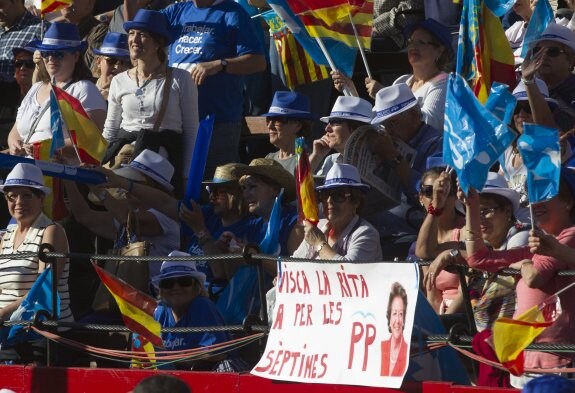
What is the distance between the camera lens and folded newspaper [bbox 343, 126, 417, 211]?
31.6 feet

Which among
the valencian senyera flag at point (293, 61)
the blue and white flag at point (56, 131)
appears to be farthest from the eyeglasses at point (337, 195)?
the valencian senyera flag at point (293, 61)

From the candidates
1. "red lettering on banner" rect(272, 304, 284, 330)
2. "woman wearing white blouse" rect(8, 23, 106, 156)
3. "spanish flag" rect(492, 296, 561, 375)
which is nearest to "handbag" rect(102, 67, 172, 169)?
"woman wearing white blouse" rect(8, 23, 106, 156)

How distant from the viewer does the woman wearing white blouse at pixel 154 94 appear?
11.2 meters

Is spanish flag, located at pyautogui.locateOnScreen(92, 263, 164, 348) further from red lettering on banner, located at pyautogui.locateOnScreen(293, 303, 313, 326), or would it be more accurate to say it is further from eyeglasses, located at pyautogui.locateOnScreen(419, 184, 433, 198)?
eyeglasses, located at pyautogui.locateOnScreen(419, 184, 433, 198)

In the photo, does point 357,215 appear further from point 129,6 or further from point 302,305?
point 129,6

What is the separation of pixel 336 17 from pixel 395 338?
3.93 meters

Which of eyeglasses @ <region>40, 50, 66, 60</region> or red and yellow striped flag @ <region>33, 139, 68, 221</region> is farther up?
eyeglasses @ <region>40, 50, 66, 60</region>

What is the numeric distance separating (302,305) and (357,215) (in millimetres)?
1397

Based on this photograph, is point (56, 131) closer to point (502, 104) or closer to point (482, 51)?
point (482, 51)

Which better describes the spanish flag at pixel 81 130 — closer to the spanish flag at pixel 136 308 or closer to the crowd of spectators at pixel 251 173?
the crowd of spectators at pixel 251 173

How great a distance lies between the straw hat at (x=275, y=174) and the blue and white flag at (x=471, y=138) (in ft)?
8.83

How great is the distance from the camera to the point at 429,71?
1058cm

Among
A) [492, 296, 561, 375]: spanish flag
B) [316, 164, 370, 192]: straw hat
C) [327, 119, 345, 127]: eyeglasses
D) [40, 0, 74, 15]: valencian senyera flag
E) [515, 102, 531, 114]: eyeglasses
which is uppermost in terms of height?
[40, 0, 74, 15]: valencian senyera flag

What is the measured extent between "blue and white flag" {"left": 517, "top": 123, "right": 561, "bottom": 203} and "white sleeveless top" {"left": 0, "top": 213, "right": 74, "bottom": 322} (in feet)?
12.4
